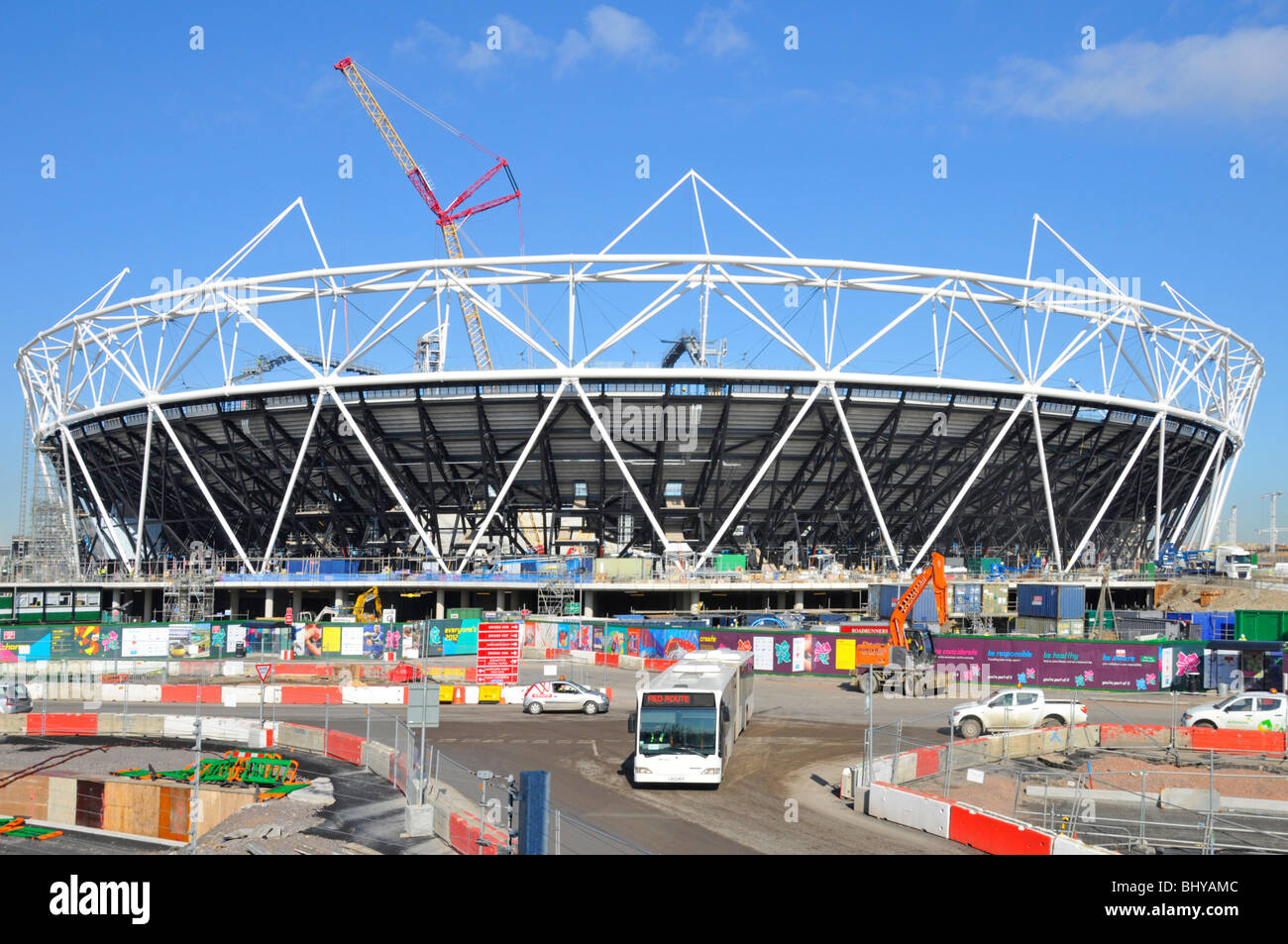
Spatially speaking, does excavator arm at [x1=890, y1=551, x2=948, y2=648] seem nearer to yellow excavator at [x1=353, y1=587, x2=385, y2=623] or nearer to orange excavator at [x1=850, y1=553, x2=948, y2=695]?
orange excavator at [x1=850, y1=553, x2=948, y2=695]

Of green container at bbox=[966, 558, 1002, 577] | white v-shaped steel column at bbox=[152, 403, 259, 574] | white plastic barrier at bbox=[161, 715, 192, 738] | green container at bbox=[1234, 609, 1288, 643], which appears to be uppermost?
white v-shaped steel column at bbox=[152, 403, 259, 574]

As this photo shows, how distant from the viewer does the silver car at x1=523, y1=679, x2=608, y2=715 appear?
1155 inches

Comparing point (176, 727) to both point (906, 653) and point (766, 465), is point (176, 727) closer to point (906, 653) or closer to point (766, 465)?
point (906, 653)

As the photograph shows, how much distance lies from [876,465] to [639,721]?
42528 millimetres

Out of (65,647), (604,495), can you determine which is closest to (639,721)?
(65,647)

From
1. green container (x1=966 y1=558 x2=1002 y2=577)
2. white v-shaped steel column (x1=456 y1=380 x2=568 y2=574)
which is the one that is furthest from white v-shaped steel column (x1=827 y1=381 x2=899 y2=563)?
white v-shaped steel column (x1=456 y1=380 x2=568 y2=574)

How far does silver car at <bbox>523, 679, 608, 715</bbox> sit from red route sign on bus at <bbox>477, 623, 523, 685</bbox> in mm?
2474

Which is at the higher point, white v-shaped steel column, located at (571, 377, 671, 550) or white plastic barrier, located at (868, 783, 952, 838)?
white v-shaped steel column, located at (571, 377, 671, 550)

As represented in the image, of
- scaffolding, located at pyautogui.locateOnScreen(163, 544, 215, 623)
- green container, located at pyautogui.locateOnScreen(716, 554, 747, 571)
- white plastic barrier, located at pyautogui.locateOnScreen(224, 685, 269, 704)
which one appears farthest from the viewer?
green container, located at pyautogui.locateOnScreen(716, 554, 747, 571)

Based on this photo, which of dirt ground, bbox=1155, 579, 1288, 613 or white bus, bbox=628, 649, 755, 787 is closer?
white bus, bbox=628, 649, 755, 787

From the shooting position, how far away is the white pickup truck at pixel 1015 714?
24547 mm

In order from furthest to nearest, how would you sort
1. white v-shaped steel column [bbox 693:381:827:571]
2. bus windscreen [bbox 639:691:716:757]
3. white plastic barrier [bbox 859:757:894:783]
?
white v-shaped steel column [bbox 693:381:827:571], bus windscreen [bbox 639:691:716:757], white plastic barrier [bbox 859:757:894:783]

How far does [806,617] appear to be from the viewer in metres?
50.9
